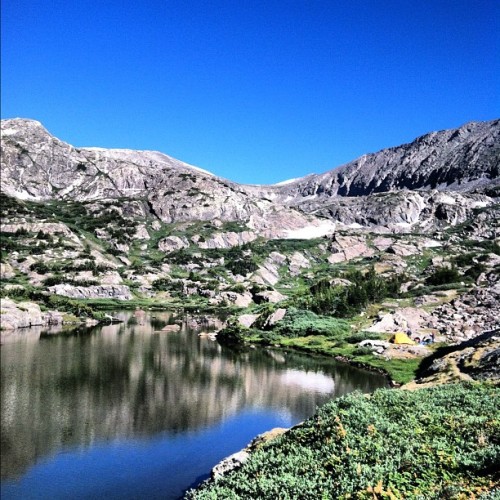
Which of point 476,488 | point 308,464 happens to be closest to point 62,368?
point 308,464

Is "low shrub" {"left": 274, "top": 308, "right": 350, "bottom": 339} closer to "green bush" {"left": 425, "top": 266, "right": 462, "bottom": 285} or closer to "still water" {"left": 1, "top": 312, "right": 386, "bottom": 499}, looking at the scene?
"still water" {"left": 1, "top": 312, "right": 386, "bottom": 499}

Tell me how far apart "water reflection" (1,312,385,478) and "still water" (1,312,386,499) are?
0.61 feet

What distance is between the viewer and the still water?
41469 mm

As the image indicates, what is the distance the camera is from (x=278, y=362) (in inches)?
3949

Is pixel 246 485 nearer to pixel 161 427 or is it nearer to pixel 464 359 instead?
pixel 161 427

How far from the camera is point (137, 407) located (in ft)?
204

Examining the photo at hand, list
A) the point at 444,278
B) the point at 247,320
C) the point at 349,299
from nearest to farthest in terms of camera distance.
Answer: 1. the point at 247,320
2. the point at 349,299
3. the point at 444,278

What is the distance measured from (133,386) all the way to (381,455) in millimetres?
57249

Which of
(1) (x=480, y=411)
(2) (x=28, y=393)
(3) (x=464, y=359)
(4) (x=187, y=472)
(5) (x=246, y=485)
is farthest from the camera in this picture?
(3) (x=464, y=359)

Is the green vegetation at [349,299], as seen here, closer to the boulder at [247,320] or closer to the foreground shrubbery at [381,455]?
the boulder at [247,320]

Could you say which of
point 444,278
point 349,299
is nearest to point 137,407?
point 349,299

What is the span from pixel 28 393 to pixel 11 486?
Result: 27.6 meters

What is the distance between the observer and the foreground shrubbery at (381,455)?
19.8m

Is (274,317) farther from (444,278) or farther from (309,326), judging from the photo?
(444,278)
